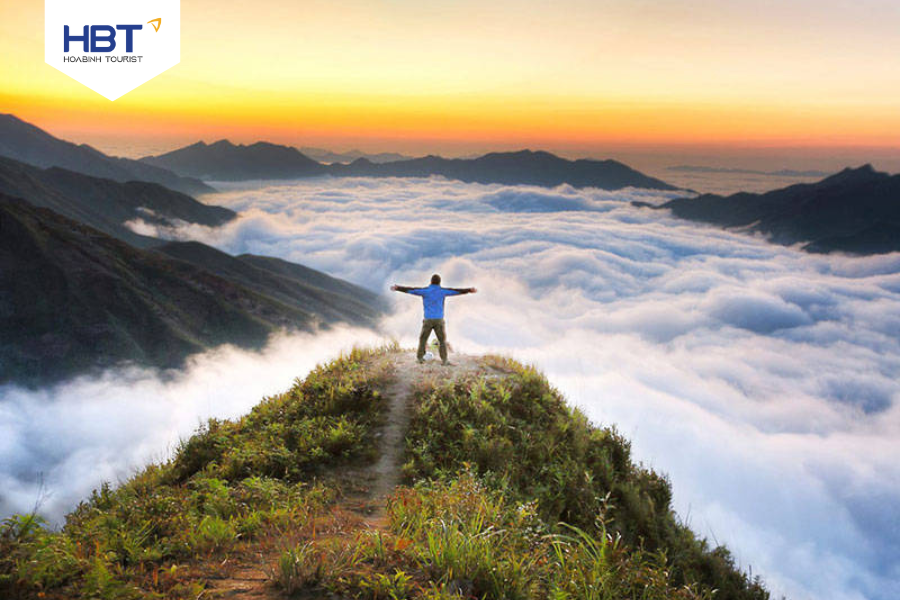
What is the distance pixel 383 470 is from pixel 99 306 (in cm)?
15290

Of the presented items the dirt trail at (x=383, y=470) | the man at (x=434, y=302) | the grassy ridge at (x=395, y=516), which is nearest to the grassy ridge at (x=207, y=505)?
the grassy ridge at (x=395, y=516)

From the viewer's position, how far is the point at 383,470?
29.2 feet

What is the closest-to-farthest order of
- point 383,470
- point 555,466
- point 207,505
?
point 207,505 < point 383,470 < point 555,466

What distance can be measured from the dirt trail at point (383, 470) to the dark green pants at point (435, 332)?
0.34m

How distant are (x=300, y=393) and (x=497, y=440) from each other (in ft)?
16.5

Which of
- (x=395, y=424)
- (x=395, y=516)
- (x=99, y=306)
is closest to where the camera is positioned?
(x=395, y=516)

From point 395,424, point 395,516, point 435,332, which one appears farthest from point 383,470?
point 435,332

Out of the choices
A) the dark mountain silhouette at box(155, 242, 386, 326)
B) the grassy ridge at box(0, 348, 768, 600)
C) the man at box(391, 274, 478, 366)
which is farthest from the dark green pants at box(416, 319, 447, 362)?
the dark mountain silhouette at box(155, 242, 386, 326)

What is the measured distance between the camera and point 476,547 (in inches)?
164

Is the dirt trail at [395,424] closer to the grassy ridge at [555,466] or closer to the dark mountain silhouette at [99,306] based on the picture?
the grassy ridge at [555,466]

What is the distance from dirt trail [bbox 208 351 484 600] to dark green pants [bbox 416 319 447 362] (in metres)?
0.34

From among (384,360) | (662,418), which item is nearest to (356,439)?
(384,360)

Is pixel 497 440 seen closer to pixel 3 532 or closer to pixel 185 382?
pixel 3 532

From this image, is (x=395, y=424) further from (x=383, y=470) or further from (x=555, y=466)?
(x=555, y=466)
